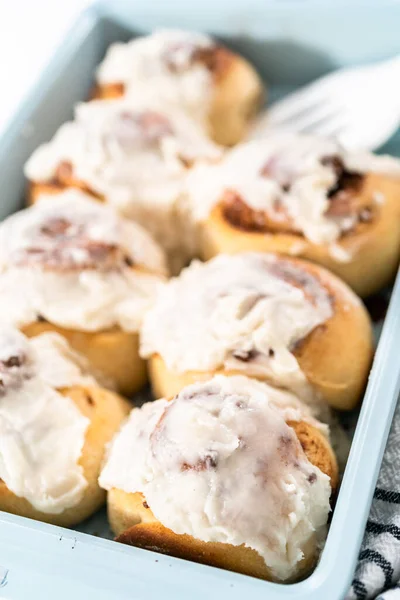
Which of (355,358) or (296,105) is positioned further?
(296,105)

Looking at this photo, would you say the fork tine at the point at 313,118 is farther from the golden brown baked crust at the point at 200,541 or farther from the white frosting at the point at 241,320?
the golden brown baked crust at the point at 200,541

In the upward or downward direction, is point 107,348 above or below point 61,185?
below

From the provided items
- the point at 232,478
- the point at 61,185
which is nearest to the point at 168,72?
the point at 61,185

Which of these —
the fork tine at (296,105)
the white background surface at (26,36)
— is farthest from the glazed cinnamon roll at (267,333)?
the white background surface at (26,36)

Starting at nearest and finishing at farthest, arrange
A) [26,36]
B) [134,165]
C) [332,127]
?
[134,165] → [332,127] → [26,36]

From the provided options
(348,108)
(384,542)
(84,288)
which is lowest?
(384,542)

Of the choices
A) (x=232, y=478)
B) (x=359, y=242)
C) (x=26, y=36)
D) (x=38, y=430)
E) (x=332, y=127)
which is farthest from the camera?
(x=26, y=36)

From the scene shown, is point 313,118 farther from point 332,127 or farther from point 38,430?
point 38,430
